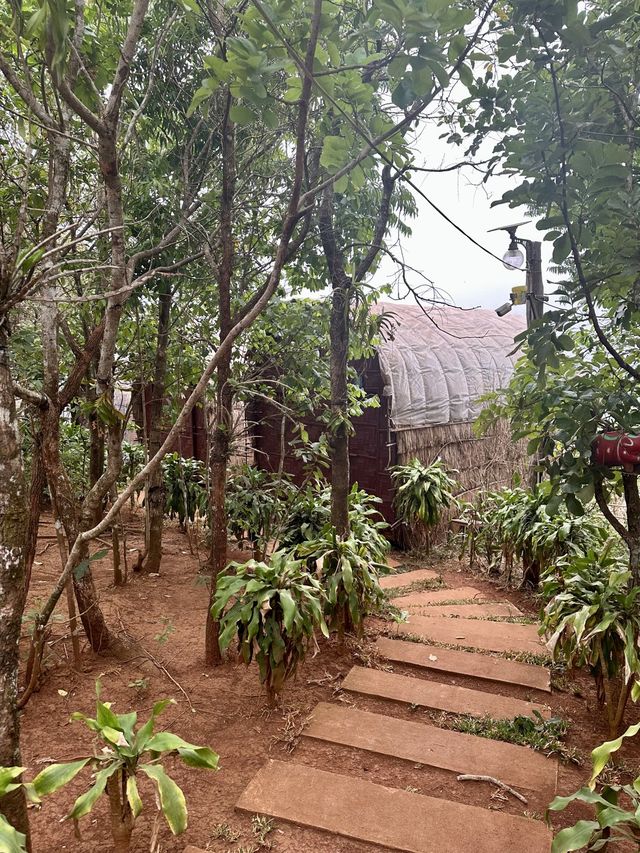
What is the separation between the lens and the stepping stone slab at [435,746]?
2.67m

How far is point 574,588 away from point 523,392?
118cm

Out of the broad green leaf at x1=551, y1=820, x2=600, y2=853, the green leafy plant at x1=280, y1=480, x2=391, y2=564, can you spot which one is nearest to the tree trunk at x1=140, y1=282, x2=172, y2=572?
the green leafy plant at x1=280, y1=480, x2=391, y2=564

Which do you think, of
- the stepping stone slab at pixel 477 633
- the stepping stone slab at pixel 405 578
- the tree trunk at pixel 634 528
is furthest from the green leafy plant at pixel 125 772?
the stepping stone slab at pixel 405 578

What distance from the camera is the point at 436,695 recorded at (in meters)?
3.36

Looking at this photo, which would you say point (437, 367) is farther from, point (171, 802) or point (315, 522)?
point (171, 802)

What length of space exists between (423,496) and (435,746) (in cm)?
388

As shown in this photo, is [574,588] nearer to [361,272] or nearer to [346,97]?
[361,272]

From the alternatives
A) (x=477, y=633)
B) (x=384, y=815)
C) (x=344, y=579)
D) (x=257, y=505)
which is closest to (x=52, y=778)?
(x=384, y=815)

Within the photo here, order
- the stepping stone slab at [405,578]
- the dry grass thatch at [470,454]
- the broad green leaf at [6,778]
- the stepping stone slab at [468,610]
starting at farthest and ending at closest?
the dry grass thatch at [470,454] < the stepping stone slab at [405,578] < the stepping stone slab at [468,610] < the broad green leaf at [6,778]

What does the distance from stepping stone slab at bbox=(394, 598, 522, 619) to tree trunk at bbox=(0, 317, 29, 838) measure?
11.4 ft

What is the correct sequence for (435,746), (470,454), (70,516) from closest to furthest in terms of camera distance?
(435,746), (70,516), (470,454)

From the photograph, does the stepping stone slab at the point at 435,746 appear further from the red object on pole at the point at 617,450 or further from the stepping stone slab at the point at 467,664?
the red object on pole at the point at 617,450

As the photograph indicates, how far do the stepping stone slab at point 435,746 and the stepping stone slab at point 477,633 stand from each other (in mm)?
1144

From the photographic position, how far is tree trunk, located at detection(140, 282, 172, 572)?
508 cm
